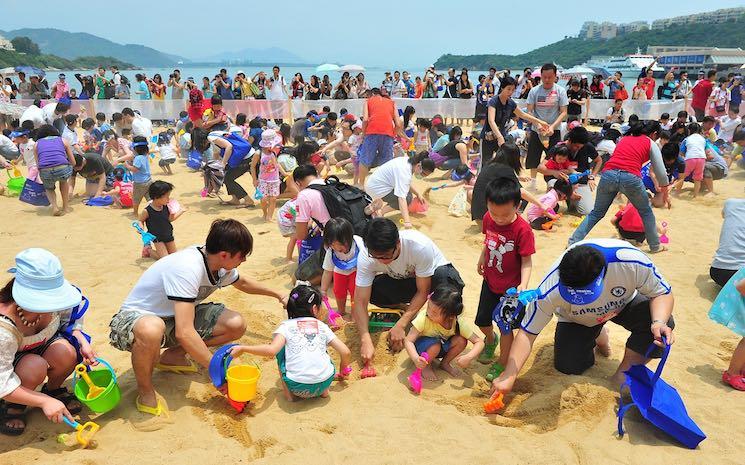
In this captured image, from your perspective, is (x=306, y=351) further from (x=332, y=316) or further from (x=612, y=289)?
(x=612, y=289)

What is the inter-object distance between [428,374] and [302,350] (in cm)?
93

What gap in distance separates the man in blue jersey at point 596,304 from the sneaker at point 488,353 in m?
0.56

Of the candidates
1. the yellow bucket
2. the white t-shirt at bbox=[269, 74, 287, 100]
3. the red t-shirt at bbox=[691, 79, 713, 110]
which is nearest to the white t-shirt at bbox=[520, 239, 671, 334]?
the yellow bucket

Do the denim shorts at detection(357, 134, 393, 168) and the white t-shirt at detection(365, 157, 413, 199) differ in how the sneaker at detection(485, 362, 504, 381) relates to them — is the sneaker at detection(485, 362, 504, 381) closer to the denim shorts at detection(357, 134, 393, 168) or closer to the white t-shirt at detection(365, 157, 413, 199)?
the white t-shirt at detection(365, 157, 413, 199)

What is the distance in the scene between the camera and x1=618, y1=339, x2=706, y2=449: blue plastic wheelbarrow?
2.73m

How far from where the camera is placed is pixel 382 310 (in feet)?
13.9

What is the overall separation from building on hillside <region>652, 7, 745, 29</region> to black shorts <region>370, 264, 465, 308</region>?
102 meters

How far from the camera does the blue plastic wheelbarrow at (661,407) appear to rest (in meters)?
2.73

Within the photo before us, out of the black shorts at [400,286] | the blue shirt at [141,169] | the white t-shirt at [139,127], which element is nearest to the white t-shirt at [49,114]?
the white t-shirt at [139,127]

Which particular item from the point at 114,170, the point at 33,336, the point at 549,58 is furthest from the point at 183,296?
the point at 549,58

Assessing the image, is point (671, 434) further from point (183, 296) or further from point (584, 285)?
point (183, 296)

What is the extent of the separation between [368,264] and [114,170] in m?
7.05

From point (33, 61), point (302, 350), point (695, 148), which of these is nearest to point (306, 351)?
point (302, 350)

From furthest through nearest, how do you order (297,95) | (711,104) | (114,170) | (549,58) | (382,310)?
(549,58), (297,95), (711,104), (114,170), (382,310)
